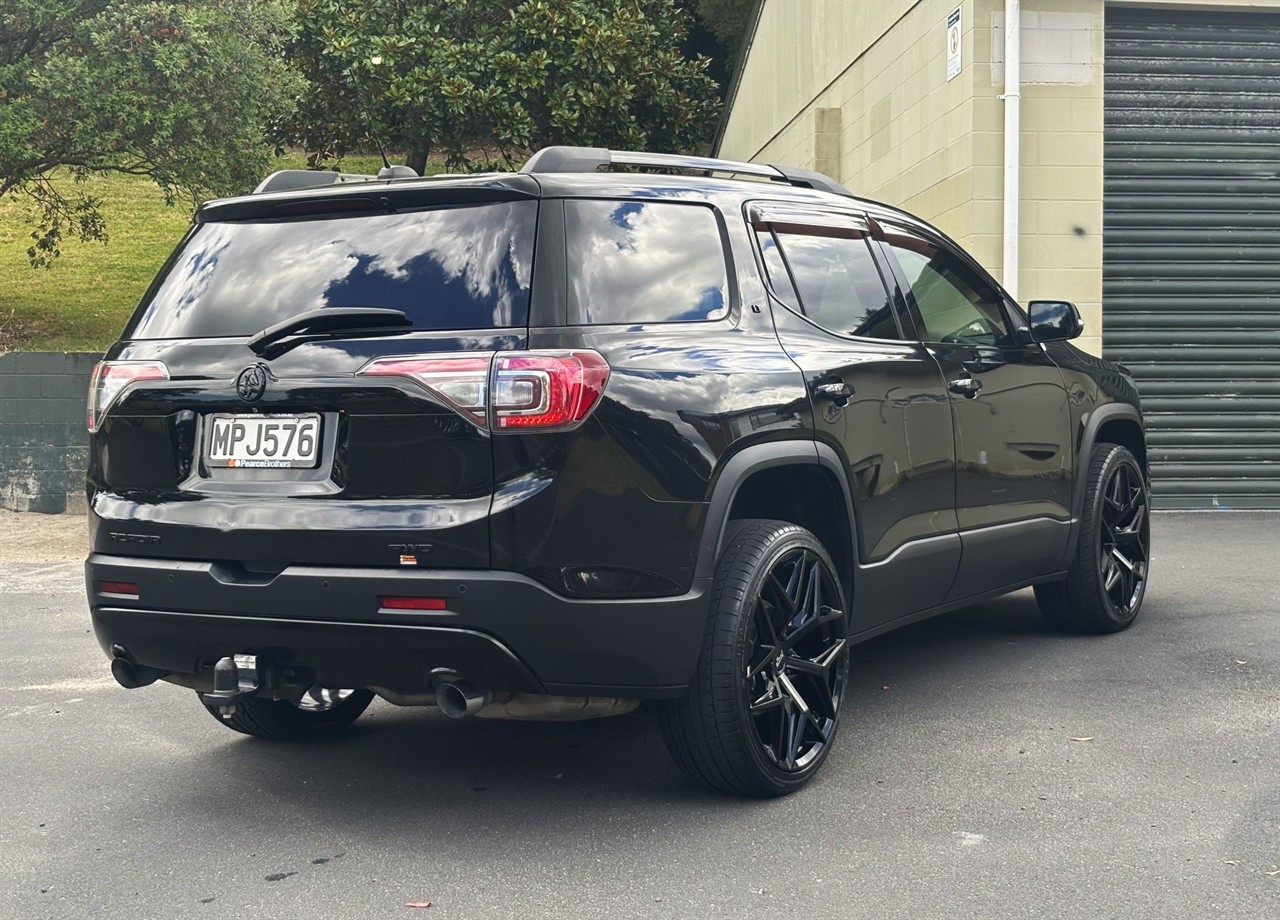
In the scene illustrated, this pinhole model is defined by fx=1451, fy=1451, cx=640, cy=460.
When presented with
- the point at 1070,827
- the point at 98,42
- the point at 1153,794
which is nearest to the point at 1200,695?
the point at 1153,794

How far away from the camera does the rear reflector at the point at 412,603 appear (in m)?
3.58

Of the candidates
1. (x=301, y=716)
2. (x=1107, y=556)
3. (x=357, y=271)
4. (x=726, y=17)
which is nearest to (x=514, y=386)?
(x=357, y=271)

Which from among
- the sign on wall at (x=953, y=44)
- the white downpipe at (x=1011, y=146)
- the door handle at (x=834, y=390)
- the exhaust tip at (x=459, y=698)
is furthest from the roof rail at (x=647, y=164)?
the sign on wall at (x=953, y=44)

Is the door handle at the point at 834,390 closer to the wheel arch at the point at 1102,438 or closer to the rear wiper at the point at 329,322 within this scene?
the rear wiper at the point at 329,322

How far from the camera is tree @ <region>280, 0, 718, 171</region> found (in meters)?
22.9

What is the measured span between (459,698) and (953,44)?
853 centimetres

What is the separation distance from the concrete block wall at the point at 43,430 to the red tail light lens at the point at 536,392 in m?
9.27

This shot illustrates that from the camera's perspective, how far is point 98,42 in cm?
1501

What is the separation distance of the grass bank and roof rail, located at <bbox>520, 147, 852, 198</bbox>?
11.8m

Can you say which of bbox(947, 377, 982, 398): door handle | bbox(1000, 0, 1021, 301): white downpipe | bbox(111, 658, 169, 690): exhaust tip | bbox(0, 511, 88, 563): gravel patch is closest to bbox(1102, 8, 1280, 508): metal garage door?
bbox(1000, 0, 1021, 301): white downpipe

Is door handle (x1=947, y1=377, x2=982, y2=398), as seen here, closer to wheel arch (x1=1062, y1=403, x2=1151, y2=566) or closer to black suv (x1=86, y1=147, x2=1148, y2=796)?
black suv (x1=86, y1=147, x2=1148, y2=796)

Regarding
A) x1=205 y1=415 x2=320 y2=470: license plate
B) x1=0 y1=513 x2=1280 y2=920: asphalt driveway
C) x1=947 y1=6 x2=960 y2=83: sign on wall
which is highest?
x1=947 y1=6 x2=960 y2=83: sign on wall

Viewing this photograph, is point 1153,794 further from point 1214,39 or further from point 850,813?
point 1214,39

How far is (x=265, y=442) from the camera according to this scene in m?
3.80
